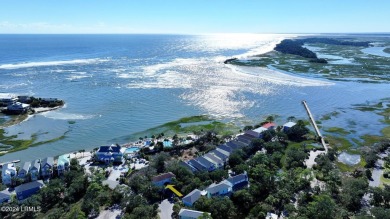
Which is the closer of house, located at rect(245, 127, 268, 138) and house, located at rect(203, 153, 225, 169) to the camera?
house, located at rect(203, 153, 225, 169)

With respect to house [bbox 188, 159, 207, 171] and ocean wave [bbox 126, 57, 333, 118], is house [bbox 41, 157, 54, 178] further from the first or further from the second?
ocean wave [bbox 126, 57, 333, 118]

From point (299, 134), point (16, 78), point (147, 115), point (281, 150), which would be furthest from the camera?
point (16, 78)

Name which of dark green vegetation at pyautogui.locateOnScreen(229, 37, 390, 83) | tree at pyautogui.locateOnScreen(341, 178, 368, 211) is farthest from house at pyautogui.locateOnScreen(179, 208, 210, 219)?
dark green vegetation at pyautogui.locateOnScreen(229, 37, 390, 83)

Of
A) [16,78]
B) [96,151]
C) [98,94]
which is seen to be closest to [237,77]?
[98,94]

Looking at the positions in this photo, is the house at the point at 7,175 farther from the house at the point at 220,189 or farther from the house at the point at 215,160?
the house at the point at 215,160

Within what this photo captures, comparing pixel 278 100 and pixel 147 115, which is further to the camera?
pixel 278 100

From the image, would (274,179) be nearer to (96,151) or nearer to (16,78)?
(96,151)
